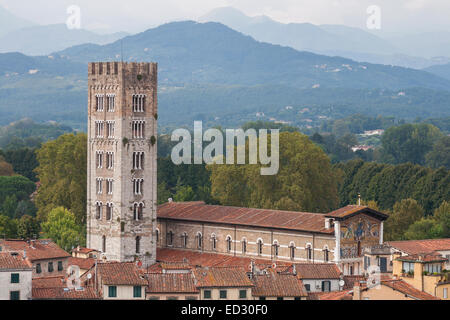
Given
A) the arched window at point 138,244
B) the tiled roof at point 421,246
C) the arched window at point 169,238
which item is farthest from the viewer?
the arched window at point 169,238

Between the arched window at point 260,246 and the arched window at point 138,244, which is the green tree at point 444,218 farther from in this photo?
the arched window at point 138,244

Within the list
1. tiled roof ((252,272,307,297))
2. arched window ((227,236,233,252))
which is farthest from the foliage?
tiled roof ((252,272,307,297))

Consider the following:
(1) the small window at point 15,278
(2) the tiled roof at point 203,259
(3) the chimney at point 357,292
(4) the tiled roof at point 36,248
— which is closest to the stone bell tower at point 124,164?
(2) the tiled roof at point 203,259

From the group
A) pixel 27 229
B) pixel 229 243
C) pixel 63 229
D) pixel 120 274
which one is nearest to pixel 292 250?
pixel 229 243

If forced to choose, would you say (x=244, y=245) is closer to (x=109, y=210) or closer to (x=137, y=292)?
(x=109, y=210)
